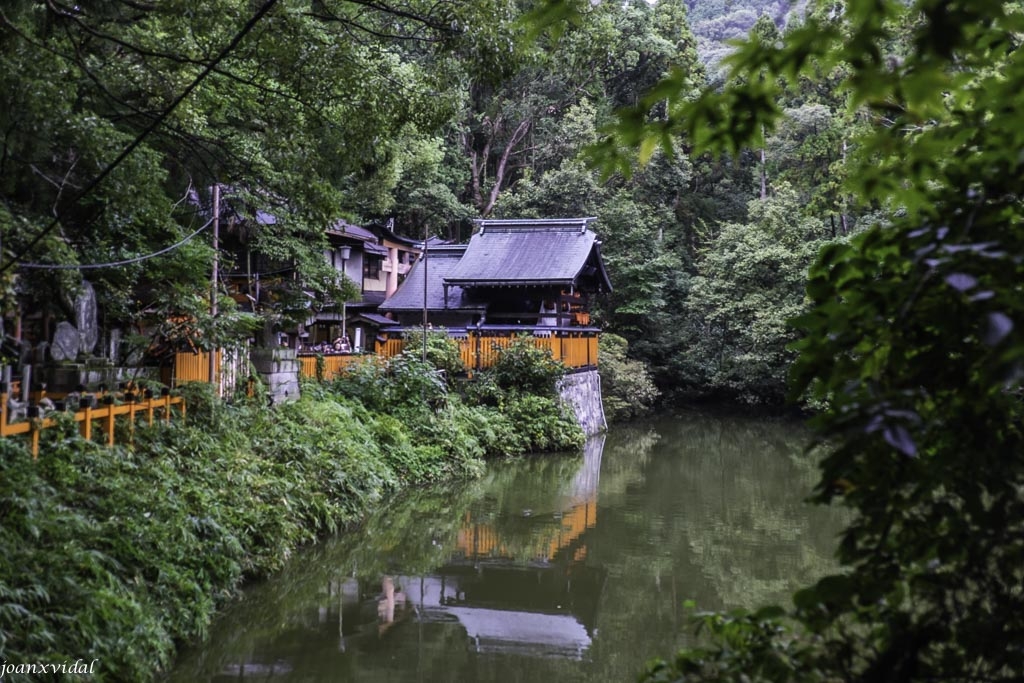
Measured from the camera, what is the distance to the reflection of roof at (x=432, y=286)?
2241cm

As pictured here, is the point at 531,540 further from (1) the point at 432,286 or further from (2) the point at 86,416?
(1) the point at 432,286

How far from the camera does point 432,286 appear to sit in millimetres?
23141

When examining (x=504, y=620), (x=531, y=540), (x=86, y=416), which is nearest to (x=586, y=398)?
(x=531, y=540)

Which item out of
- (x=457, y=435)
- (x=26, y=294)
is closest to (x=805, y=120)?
(x=457, y=435)

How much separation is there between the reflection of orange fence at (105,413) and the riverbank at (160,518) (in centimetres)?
16

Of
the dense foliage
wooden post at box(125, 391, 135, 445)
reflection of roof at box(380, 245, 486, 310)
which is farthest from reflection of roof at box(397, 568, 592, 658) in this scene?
reflection of roof at box(380, 245, 486, 310)

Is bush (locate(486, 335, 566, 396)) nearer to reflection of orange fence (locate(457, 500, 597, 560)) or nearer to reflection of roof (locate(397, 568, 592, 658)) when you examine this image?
reflection of orange fence (locate(457, 500, 597, 560))

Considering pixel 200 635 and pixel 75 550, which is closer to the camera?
pixel 75 550

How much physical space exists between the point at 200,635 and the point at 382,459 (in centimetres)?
651

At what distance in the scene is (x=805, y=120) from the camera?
2484 centimetres

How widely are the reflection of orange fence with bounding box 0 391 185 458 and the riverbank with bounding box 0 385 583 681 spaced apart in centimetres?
16

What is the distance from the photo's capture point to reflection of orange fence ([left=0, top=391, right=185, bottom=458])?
632 centimetres

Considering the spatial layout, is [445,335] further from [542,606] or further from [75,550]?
[75,550]

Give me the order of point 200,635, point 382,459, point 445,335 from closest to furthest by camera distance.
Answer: point 200,635, point 382,459, point 445,335
